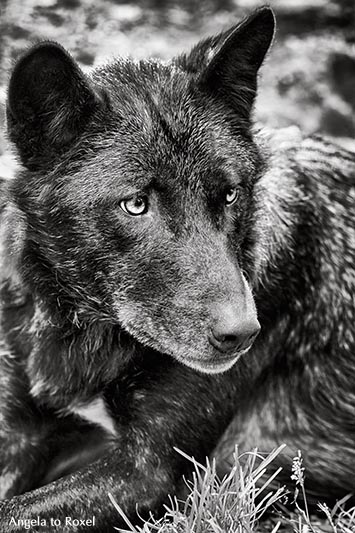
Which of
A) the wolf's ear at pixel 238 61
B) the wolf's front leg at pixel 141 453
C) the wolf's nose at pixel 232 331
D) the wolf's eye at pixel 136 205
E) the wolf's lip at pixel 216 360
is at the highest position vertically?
the wolf's ear at pixel 238 61

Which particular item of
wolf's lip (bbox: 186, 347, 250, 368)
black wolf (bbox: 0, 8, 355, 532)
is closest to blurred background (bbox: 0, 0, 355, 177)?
black wolf (bbox: 0, 8, 355, 532)

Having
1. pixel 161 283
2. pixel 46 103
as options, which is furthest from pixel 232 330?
pixel 46 103

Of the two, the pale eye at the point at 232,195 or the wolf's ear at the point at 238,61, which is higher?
the wolf's ear at the point at 238,61

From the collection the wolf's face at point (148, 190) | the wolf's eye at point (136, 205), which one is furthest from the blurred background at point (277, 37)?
the wolf's eye at point (136, 205)

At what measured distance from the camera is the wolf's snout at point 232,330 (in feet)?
10.9

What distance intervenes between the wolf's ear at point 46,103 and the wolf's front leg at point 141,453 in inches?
42.0

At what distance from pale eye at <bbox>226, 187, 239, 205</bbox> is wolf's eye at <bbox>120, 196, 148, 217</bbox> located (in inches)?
14.8

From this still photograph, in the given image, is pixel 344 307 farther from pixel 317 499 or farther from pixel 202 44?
pixel 202 44

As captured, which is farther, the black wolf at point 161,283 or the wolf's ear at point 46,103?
the black wolf at point 161,283

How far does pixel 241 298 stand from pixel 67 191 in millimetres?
856

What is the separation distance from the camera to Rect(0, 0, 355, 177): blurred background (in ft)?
16.6

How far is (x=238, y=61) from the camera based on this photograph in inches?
149

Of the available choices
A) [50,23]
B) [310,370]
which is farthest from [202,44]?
[310,370]

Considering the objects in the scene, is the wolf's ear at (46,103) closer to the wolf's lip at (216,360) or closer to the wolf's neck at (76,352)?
the wolf's neck at (76,352)
